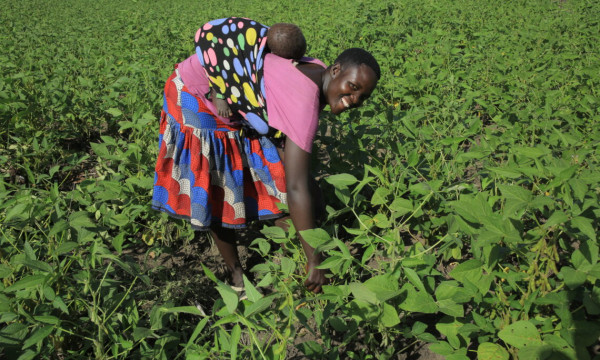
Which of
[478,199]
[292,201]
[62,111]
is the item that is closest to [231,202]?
[292,201]

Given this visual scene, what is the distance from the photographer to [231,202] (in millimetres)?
1870

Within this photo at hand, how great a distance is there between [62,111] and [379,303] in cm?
318

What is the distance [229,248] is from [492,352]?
1223 millimetres

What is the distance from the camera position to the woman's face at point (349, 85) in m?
1.33

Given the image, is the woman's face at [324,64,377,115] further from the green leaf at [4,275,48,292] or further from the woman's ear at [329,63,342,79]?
the green leaf at [4,275,48,292]

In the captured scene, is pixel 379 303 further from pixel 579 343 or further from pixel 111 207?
pixel 111 207

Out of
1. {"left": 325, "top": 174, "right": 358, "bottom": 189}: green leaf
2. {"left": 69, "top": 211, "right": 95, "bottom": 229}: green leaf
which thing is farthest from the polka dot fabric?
{"left": 69, "top": 211, "right": 95, "bottom": 229}: green leaf

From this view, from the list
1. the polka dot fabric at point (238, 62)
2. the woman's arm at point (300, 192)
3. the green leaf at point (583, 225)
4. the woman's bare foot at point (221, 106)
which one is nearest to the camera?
the green leaf at point (583, 225)

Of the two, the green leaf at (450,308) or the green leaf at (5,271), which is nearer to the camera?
the green leaf at (450,308)

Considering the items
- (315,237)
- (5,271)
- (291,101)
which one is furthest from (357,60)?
(5,271)

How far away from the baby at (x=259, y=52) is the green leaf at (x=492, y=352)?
3.58 feet

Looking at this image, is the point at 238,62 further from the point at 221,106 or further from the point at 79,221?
the point at 79,221

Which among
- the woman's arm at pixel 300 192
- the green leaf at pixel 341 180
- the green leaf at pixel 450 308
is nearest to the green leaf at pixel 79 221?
the woman's arm at pixel 300 192

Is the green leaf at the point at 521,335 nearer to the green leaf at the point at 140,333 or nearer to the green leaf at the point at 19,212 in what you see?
the green leaf at the point at 140,333
